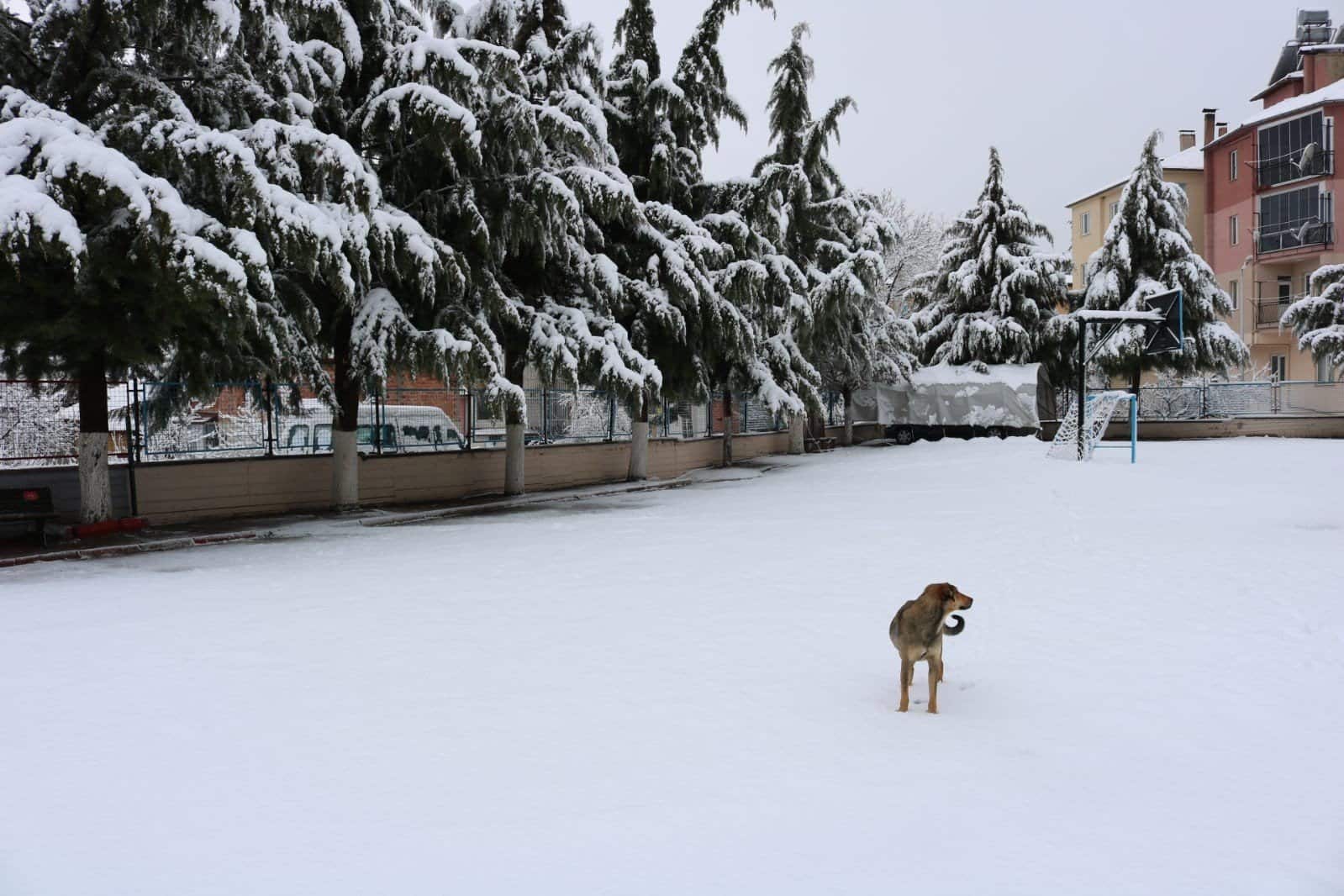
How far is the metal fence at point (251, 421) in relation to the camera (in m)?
15.0

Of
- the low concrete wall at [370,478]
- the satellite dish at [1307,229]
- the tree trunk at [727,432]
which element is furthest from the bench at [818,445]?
the satellite dish at [1307,229]

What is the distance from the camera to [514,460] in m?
20.2

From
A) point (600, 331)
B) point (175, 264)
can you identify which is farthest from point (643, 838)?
point (600, 331)

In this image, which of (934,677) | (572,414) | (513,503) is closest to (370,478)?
(513,503)

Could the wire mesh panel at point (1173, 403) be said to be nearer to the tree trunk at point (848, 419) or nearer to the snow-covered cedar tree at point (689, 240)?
the tree trunk at point (848, 419)

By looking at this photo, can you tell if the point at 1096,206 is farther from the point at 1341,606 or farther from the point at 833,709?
the point at 833,709

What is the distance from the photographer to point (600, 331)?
→ 749 inches

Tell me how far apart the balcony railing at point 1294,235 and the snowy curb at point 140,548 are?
1812 inches

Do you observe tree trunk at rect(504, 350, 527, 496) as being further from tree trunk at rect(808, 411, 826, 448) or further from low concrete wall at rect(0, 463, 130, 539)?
tree trunk at rect(808, 411, 826, 448)

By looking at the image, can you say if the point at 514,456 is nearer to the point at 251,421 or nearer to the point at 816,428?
the point at 251,421

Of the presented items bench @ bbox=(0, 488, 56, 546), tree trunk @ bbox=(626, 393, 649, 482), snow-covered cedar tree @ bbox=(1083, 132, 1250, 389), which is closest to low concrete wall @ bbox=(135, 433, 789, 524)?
tree trunk @ bbox=(626, 393, 649, 482)

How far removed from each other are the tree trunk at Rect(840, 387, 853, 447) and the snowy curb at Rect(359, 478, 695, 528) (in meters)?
17.1

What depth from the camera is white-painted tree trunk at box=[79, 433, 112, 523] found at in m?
14.0

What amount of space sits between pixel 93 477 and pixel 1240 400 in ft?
129
